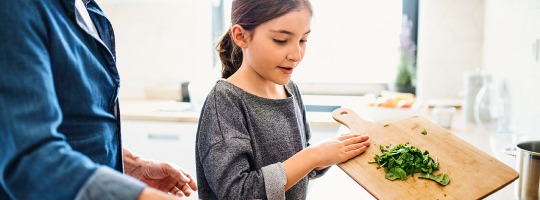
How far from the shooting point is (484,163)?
3.27 feet

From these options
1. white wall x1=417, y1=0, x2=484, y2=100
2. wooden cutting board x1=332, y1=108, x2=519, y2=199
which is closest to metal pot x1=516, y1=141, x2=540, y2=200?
wooden cutting board x1=332, y1=108, x2=519, y2=199

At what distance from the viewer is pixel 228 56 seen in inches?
46.0

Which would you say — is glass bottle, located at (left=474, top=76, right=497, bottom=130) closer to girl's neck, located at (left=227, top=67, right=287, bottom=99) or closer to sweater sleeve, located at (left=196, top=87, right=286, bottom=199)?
girl's neck, located at (left=227, top=67, right=287, bottom=99)

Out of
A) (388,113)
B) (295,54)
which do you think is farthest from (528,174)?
(388,113)

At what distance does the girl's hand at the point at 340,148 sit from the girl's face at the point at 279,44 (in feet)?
0.58

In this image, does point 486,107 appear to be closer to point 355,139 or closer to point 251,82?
point 355,139

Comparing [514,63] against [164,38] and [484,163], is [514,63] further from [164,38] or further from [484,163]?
[164,38]

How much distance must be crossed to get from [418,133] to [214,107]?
0.53 metres

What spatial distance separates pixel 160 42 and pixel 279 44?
83.8 inches

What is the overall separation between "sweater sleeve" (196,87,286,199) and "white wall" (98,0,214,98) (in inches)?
79.8

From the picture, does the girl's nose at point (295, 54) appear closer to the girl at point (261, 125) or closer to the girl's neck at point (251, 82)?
the girl at point (261, 125)

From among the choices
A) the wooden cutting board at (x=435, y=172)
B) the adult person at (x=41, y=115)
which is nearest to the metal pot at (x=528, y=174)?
the wooden cutting board at (x=435, y=172)

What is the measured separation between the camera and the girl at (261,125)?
0.89 meters

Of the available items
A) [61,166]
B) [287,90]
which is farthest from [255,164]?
[61,166]
